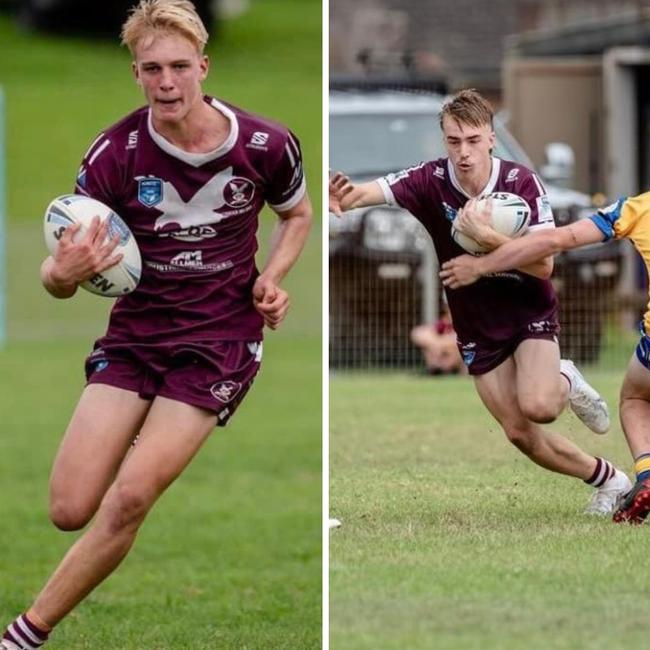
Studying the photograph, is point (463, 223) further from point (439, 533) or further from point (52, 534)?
point (52, 534)

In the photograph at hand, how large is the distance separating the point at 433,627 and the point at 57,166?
36544 millimetres

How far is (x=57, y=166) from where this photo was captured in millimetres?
41344

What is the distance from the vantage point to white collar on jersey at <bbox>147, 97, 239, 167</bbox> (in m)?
6.48

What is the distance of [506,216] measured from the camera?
679 centimetres

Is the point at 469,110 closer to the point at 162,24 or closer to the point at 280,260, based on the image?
the point at 280,260

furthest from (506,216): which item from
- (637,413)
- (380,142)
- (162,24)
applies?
(380,142)

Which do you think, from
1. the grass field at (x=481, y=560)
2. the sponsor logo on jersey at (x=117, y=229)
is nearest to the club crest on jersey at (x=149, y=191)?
the sponsor logo on jersey at (x=117, y=229)

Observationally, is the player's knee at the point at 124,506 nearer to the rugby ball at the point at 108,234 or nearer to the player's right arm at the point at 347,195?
the rugby ball at the point at 108,234

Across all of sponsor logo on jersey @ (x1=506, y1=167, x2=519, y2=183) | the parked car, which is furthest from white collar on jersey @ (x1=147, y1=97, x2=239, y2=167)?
the parked car

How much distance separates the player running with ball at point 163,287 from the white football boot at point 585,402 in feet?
4.15

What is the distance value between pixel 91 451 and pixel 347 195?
1317 mm

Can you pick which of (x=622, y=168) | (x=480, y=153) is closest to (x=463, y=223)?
(x=480, y=153)

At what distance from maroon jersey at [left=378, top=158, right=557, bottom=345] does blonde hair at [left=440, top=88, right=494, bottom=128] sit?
248mm

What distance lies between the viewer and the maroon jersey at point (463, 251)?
276 inches
